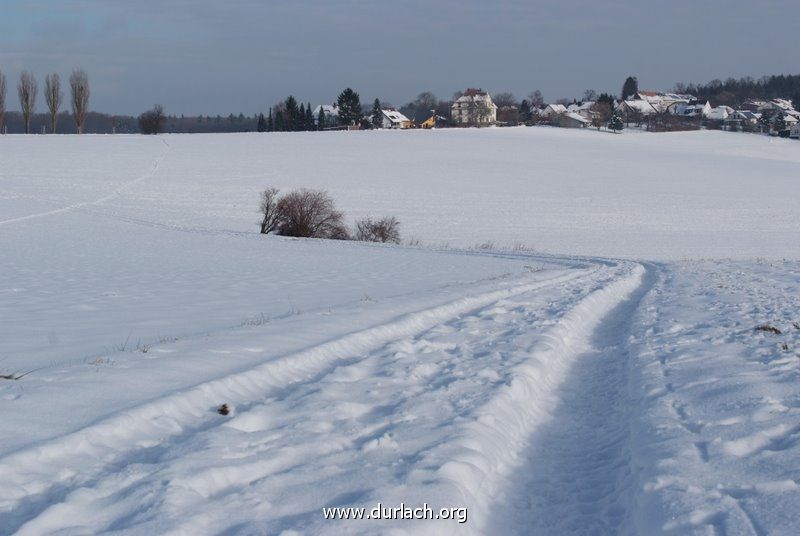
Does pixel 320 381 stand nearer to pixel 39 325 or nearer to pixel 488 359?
pixel 488 359

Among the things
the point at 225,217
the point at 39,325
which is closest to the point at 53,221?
the point at 225,217

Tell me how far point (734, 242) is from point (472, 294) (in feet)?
110

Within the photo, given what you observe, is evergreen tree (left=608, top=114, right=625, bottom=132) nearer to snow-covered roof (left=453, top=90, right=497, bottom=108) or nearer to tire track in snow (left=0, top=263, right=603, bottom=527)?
snow-covered roof (left=453, top=90, right=497, bottom=108)

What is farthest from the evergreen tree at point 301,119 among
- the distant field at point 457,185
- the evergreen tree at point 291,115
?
the distant field at point 457,185

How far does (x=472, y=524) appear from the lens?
474 cm

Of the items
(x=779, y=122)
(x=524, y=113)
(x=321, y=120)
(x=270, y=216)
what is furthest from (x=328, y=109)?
(x=270, y=216)

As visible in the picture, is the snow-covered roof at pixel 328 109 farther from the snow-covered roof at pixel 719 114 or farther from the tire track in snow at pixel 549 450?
the tire track in snow at pixel 549 450

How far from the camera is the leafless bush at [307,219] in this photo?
38.7 metres

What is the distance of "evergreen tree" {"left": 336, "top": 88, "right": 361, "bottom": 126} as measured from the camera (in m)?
133

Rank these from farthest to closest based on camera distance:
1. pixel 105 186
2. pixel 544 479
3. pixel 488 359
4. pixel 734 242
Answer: pixel 105 186 < pixel 734 242 < pixel 488 359 < pixel 544 479

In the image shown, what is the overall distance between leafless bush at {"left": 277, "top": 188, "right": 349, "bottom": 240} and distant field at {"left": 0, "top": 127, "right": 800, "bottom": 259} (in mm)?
4551

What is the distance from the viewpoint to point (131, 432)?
5668 millimetres

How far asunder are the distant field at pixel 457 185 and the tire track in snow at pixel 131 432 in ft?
103

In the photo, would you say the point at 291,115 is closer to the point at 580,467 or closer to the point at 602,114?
the point at 602,114
